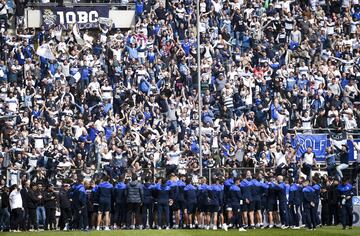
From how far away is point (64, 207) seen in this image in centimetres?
4472

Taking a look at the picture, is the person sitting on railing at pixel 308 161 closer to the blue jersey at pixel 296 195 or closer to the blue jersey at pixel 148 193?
the blue jersey at pixel 296 195

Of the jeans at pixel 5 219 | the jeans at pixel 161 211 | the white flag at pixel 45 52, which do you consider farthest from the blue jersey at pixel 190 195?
the white flag at pixel 45 52

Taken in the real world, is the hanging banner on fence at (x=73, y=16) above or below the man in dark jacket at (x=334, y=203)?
above

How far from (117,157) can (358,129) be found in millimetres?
9540

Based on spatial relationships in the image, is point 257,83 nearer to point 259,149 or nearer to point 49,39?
point 259,149

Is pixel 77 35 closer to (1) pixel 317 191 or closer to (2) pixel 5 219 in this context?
(2) pixel 5 219

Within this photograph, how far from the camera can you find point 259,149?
50250 mm

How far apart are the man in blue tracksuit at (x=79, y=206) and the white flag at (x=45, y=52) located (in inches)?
405

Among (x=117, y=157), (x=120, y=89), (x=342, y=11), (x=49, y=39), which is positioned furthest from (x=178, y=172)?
(x=342, y=11)

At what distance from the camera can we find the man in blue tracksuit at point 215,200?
4541 centimetres

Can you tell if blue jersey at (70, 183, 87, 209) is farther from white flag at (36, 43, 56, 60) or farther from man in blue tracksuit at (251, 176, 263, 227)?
white flag at (36, 43, 56, 60)

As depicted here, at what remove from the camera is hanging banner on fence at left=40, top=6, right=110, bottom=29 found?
5756 cm

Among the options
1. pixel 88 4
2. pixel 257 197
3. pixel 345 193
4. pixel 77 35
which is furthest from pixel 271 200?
pixel 88 4

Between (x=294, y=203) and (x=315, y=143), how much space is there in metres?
5.47
